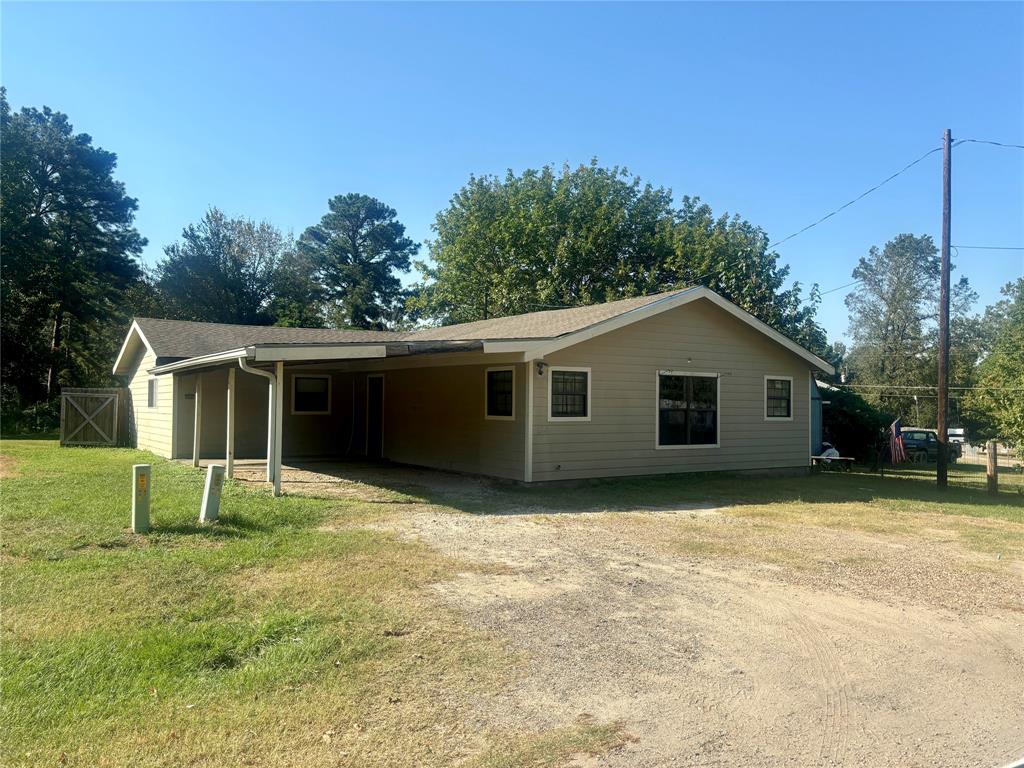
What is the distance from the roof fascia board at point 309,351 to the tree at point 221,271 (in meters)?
31.9

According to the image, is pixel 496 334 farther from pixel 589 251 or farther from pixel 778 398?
pixel 589 251

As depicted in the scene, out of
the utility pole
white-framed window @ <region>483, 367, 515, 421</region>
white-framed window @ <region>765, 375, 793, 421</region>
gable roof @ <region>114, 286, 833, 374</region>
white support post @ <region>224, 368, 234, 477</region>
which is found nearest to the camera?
gable roof @ <region>114, 286, 833, 374</region>

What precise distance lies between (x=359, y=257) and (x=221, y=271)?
10054 mm

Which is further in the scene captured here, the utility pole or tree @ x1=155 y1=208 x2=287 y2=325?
tree @ x1=155 y1=208 x2=287 y2=325

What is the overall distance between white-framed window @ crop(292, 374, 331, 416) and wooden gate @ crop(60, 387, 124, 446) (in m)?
6.69

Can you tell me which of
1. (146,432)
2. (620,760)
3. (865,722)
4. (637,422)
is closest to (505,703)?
(620,760)

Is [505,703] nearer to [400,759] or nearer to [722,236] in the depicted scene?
[400,759]

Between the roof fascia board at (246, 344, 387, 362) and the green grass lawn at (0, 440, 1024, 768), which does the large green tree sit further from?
the green grass lawn at (0, 440, 1024, 768)

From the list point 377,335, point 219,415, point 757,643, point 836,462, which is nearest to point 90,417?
point 219,415

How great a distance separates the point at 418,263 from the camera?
122 ft

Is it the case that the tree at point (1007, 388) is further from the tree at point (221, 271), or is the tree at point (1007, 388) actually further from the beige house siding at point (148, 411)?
the tree at point (221, 271)

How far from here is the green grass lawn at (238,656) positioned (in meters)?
2.98

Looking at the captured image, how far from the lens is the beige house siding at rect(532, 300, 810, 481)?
1198cm

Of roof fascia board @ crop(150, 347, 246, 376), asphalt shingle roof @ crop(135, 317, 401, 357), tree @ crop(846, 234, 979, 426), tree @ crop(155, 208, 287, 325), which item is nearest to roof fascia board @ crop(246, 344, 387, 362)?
roof fascia board @ crop(150, 347, 246, 376)
